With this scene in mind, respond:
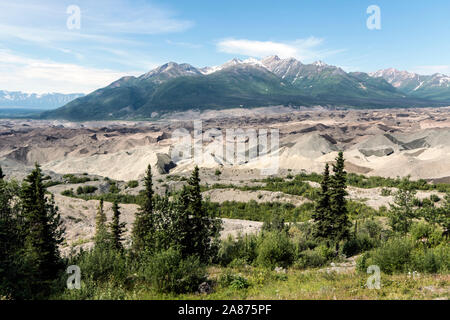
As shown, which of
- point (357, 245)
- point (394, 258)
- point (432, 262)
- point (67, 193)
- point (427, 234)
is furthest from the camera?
point (67, 193)

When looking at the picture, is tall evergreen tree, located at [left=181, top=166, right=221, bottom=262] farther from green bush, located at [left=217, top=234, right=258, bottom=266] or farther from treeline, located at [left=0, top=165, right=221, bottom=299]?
green bush, located at [left=217, top=234, right=258, bottom=266]

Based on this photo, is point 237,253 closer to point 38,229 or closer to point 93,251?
point 93,251

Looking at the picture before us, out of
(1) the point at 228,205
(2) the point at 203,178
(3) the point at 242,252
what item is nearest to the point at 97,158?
(2) the point at 203,178

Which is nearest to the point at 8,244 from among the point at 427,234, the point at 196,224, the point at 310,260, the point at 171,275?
the point at 171,275

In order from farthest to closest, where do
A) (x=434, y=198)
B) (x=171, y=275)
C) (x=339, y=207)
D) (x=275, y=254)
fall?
(x=434, y=198) → (x=339, y=207) → (x=275, y=254) → (x=171, y=275)

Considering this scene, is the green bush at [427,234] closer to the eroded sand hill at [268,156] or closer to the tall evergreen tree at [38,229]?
the tall evergreen tree at [38,229]

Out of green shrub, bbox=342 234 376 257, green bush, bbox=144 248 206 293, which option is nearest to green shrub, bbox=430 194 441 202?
green shrub, bbox=342 234 376 257
